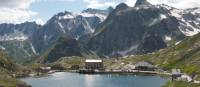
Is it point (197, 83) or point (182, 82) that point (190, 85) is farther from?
point (182, 82)

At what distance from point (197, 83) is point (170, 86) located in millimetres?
32455

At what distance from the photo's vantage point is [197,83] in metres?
167

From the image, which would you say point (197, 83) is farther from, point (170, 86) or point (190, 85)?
point (170, 86)

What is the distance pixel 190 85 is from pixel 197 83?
17.0 ft

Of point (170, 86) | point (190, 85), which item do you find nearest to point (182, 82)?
point (170, 86)

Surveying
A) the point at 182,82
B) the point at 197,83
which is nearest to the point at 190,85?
the point at 197,83

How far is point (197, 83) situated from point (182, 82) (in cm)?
2708

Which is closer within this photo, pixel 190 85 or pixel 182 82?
pixel 190 85

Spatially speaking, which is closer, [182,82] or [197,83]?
[197,83]

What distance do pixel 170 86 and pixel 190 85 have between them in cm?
2740

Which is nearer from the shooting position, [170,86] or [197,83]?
[197,83]

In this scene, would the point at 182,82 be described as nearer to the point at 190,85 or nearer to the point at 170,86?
the point at 170,86

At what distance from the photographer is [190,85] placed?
172m
